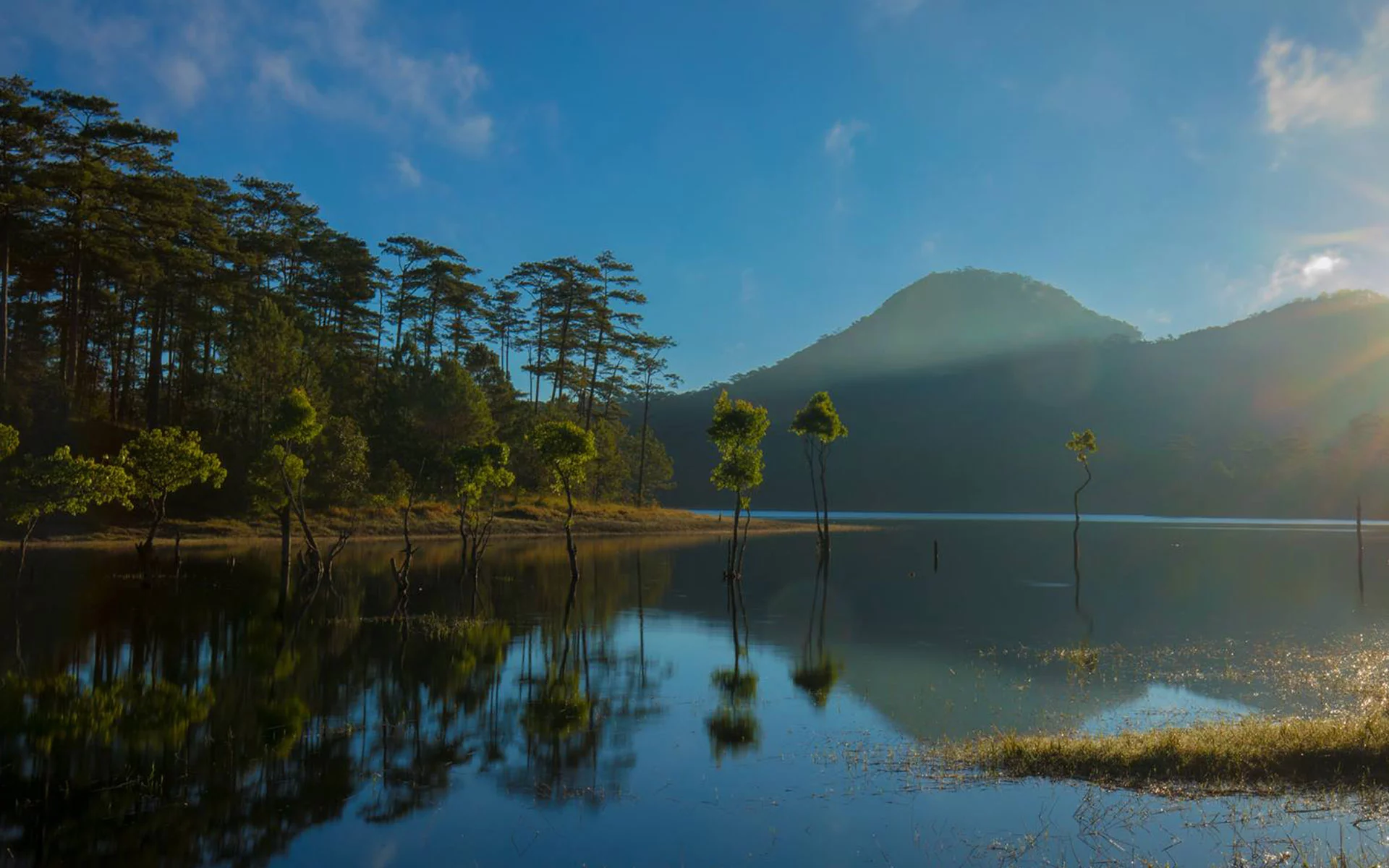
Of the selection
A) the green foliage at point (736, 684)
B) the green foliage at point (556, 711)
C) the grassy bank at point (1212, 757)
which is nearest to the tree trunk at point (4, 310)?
the green foliage at point (556, 711)

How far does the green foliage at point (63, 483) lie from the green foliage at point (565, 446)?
14.6 m

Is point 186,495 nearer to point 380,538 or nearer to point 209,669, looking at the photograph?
point 380,538

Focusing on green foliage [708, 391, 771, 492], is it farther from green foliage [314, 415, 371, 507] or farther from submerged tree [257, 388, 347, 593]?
green foliage [314, 415, 371, 507]

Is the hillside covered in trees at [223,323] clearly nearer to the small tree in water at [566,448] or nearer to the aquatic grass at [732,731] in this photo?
the small tree in water at [566,448]

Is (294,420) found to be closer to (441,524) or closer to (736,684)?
(736,684)

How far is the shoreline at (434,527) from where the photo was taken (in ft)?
152

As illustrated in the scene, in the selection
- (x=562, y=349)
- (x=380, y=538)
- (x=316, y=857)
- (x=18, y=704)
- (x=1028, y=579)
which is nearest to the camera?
(x=316, y=857)

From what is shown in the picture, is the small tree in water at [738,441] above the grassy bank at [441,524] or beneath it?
above

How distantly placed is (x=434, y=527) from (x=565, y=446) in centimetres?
3243

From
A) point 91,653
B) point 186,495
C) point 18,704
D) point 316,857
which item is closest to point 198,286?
point 186,495

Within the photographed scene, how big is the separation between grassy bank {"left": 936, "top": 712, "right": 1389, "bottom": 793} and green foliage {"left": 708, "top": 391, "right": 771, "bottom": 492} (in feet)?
95.8

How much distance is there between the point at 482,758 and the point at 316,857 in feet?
11.5

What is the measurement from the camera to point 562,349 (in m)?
87.4

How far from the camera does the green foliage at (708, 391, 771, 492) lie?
138ft
